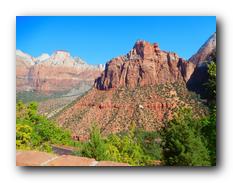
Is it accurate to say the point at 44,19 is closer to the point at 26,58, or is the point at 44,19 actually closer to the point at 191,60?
the point at 26,58

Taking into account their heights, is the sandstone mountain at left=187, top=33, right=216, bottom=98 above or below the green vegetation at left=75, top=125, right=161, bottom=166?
above

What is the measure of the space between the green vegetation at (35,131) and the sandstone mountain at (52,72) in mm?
365

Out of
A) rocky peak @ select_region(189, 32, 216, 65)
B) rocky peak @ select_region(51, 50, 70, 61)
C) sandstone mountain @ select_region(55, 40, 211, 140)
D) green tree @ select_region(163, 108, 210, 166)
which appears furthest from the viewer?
sandstone mountain @ select_region(55, 40, 211, 140)

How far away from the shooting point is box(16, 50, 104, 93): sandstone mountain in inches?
243

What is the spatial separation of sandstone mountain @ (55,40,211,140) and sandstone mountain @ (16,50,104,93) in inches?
10.2

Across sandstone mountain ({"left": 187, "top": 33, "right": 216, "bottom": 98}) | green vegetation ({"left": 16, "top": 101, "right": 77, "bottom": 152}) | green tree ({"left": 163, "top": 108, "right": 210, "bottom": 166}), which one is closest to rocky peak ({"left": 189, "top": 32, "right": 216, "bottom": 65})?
sandstone mountain ({"left": 187, "top": 33, "right": 216, "bottom": 98})

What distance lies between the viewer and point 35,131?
326 inches

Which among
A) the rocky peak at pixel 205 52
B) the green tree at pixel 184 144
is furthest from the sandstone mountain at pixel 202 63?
the green tree at pixel 184 144

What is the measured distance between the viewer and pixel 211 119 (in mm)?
6188

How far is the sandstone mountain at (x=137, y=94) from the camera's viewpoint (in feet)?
20.9

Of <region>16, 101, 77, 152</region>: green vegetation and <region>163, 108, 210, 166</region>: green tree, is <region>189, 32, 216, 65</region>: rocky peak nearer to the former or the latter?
<region>163, 108, 210, 166</region>: green tree

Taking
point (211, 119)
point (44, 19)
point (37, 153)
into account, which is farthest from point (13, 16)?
point (211, 119)

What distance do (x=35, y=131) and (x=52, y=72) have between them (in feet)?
6.97
